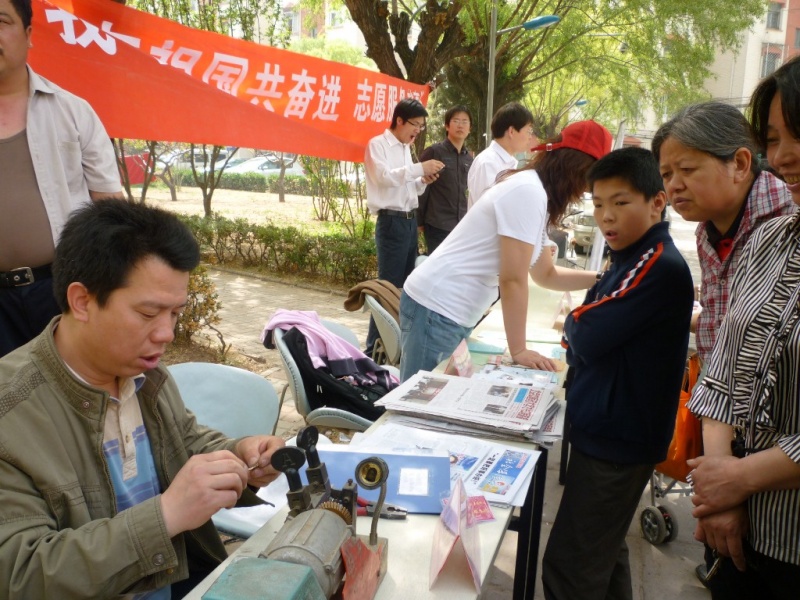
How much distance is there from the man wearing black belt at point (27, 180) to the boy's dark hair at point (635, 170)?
1.68 m

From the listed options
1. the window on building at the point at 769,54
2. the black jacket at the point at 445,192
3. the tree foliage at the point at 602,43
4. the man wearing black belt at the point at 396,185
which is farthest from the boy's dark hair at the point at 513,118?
the window on building at the point at 769,54

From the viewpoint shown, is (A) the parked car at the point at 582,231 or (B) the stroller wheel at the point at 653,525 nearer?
(B) the stroller wheel at the point at 653,525

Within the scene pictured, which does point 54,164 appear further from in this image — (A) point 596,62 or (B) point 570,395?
(A) point 596,62

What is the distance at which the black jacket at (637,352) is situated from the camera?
1.71 metres

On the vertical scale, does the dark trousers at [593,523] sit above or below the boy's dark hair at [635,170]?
below

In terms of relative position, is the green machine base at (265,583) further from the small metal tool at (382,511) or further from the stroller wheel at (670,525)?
the stroller wheel at (670,525)

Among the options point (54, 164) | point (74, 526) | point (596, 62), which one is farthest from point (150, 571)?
point (596, 62)

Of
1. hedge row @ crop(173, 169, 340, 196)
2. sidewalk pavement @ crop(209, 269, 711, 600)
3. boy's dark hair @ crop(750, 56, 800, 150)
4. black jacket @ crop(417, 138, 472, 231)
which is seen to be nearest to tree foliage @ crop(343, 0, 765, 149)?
black jacket @ crop(417, 138, 472, 231)

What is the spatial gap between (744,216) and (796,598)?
1.02 m

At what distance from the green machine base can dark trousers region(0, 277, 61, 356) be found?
4.76 feet

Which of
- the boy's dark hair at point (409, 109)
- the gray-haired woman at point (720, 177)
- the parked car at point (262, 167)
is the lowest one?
the parked car at point (262, 167)

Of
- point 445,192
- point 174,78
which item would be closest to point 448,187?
point 445,192

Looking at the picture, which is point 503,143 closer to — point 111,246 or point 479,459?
point 479,459

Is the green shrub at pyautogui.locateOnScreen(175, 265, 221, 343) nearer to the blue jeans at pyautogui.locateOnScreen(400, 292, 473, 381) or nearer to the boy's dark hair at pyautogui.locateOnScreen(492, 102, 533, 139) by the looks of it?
the boy's dark hair at pyautogui.locateOnScreen(492, 102, 533, 139)
